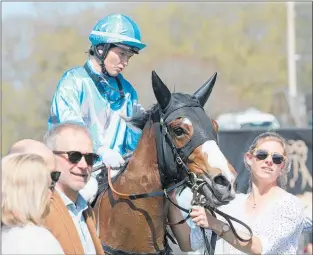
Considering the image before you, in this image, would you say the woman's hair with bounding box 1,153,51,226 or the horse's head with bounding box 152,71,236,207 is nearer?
the woman's hair with bounding box 1,153,51,226

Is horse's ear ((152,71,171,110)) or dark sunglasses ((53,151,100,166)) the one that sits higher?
horse's ear ((152,71,171,110))

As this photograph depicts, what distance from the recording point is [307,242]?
12023mm

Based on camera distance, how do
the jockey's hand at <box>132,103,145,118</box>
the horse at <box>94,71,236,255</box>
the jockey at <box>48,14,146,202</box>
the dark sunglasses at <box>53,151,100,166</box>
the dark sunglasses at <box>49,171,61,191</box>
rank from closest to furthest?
the dark sunglasses at <box>49,171,61,191</box> < the dark sunglasses at <box>53,151,100,166</box> < the horse at <box>94,71,236,255</box> < the jockey's hand at <box>132,103,145,118</box> < the jockey at <box>48,14,146,202</box>

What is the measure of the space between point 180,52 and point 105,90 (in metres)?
39.3

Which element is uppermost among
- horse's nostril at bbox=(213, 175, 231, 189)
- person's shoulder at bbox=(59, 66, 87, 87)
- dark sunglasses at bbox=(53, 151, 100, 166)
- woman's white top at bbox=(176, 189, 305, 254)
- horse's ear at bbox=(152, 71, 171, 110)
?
person's shoulder at bbox=(59, 66, 87, 87)

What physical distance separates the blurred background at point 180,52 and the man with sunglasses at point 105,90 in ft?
87.3

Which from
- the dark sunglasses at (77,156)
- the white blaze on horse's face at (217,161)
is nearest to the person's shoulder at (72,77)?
the white blaze on horse's face at (217,161)

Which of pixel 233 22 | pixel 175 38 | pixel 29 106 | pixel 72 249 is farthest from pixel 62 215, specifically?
pixel 233 22

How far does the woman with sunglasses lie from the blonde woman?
184 centimetres

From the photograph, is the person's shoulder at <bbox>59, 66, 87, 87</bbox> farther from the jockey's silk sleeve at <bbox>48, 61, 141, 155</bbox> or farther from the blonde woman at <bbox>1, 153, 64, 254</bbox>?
the blonde woman at <bbox>1, 153, 64, 254</bbox>

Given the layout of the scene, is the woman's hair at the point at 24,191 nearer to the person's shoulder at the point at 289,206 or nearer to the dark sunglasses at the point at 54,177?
the dark sunglasses at the point at 54,177

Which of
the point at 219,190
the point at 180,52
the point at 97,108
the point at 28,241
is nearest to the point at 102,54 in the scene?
the point at 97,108

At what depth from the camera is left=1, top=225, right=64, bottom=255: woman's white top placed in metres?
4.34

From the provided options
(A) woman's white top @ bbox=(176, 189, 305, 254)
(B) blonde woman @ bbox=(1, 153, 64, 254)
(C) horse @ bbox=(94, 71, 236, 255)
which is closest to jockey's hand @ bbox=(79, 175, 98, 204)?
(C) horse @ bbox=(94, 71, 236, 255)
